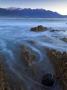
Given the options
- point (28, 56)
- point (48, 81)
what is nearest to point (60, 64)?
point (48, 81)

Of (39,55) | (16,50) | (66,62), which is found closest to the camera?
(66,62)

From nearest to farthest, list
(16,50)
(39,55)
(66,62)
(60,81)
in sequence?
(60,81) < (66,62) < (39,55) < (16,50)

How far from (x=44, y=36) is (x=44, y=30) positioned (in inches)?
128

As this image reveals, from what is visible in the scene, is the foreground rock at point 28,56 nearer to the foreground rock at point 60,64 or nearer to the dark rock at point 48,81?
the foreground rock at point 60,64

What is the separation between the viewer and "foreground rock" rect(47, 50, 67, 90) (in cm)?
995

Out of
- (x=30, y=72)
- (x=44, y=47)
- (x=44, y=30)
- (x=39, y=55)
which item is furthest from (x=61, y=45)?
(x=44, y=30)

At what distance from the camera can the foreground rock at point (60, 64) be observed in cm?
995

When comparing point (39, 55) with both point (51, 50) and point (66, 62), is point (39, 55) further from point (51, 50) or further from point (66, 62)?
point (66, 62)

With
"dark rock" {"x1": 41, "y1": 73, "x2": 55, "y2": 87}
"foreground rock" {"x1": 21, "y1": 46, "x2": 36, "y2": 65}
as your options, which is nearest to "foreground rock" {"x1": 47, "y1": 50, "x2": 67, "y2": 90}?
"dark rock" {"x1": 41, "y1": 73, "x2": 55, "y2": 87}

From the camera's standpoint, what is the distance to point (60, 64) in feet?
35.3

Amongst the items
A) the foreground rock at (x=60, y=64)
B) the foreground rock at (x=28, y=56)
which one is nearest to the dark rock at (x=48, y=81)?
the foreground rock at (x=60, y=64)

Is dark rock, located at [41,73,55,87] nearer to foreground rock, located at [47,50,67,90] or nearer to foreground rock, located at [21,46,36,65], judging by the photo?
foreground rock, located at [47,50,67,90]

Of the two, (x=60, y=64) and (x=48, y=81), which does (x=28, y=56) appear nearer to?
(x=60, y=64)

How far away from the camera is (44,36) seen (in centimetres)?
1803
